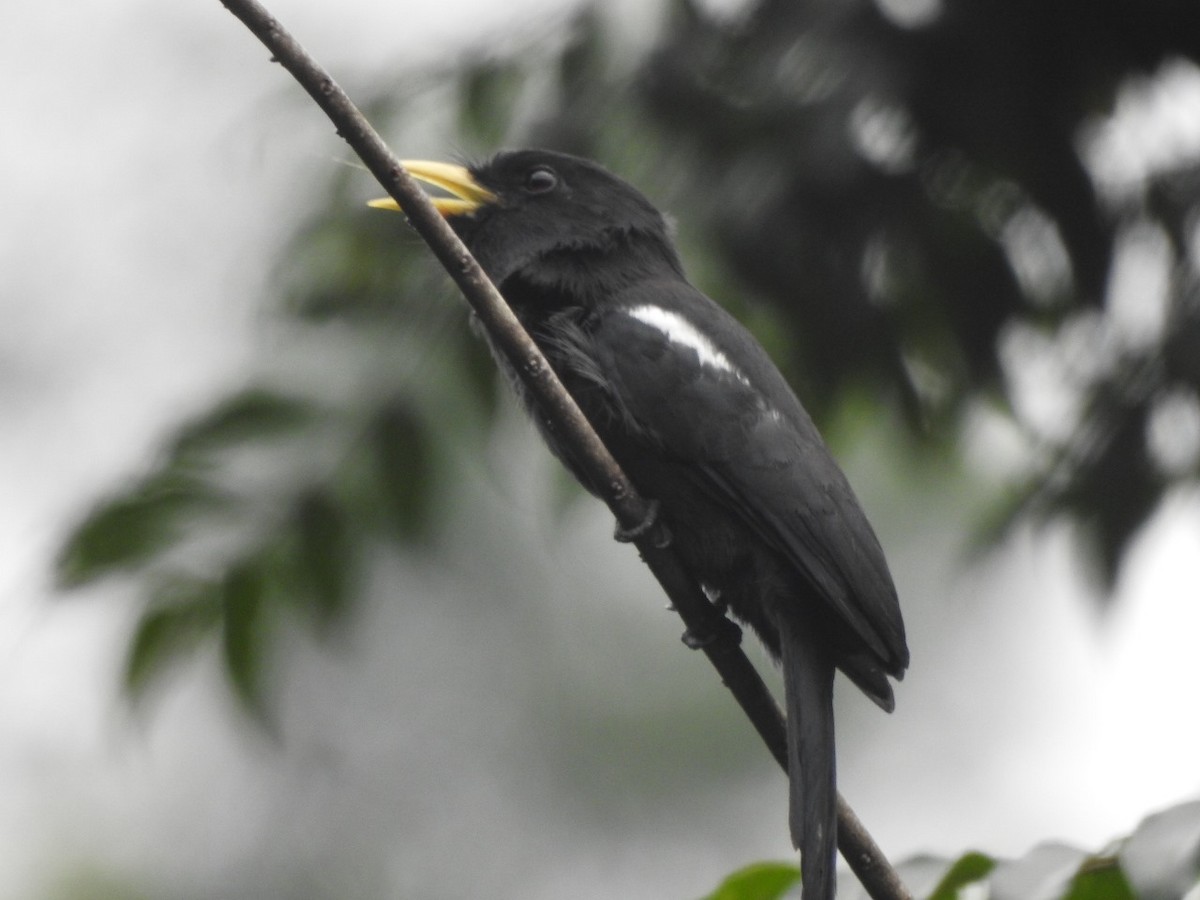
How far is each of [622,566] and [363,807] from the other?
246 cm

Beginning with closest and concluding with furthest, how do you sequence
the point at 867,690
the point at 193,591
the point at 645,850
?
the point at 867,690
the point at 193,591
the point at 645,850

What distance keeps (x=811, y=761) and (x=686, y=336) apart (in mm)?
1065

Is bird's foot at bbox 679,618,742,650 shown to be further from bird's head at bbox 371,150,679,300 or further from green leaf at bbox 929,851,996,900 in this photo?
bird's head at bbox 371,150,679,300

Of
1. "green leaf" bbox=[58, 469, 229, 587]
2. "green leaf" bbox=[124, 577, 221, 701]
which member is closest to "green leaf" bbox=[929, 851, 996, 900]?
"green leaf" bbox=[124, 577, 221, 701]

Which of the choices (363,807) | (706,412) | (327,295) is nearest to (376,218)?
(327,295)

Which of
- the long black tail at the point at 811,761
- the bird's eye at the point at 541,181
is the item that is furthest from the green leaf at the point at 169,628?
the long black tail at the point at 811,761

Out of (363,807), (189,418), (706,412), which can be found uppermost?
(363,807)

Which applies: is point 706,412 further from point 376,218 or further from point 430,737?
point 430,737

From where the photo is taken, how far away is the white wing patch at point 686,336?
3.45 m

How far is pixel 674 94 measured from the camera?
4.33 meters

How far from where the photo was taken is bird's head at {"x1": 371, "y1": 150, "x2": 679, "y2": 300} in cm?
379

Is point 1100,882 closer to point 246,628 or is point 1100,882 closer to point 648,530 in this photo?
point 648,530

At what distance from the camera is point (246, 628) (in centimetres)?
370

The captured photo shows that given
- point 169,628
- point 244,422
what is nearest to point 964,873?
point 169,628
